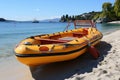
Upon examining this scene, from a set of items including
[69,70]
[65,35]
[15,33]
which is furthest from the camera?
[15,33]

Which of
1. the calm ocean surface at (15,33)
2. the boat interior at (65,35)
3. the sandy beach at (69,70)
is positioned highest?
the boat interior at (65,35)

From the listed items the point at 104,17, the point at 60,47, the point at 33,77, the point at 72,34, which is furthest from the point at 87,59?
the point at 104,17

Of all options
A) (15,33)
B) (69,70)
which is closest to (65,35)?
(69,70)

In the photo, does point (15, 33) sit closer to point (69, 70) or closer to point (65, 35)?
point (65, 35)

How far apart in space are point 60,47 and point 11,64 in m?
2.22

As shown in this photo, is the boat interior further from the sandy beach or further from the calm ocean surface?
the calm ocean surface

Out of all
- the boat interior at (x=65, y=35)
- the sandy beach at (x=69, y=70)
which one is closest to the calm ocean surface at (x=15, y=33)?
the boat interior at (x=65, y=35)

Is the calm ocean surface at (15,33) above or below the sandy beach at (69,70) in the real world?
below

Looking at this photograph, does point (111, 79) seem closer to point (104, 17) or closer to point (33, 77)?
point (33, 77)

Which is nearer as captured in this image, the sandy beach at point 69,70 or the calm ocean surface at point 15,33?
the sandy beach at point 69,70

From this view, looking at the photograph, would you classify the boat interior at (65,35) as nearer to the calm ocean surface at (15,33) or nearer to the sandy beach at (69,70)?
the sandy beach at (69,70)

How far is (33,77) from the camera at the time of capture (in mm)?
5531

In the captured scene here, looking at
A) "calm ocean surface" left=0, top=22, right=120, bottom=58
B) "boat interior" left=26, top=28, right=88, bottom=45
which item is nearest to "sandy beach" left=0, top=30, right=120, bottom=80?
"boat interior" left=26, top=28, right=88, bottom=45

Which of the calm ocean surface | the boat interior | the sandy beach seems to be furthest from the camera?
the calm ocean surface
